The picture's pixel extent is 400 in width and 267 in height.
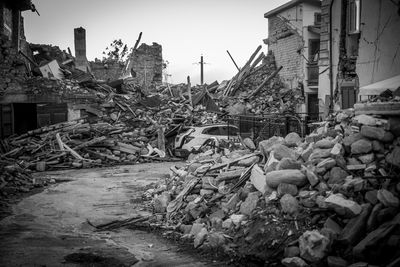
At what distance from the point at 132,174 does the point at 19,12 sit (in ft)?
44.8

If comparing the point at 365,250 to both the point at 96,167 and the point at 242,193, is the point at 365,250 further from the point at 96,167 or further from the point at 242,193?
the point at 96,167

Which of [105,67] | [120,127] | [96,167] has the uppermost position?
[105,67]

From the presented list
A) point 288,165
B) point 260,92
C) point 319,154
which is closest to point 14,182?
point 288,165

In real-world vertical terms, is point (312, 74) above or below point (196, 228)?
above

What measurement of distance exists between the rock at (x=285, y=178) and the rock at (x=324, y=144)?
78 centimetres

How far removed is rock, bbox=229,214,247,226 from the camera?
632cm

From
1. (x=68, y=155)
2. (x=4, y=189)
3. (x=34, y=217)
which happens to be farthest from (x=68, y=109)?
(x=34, y=217)

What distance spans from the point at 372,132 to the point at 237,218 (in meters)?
2.46

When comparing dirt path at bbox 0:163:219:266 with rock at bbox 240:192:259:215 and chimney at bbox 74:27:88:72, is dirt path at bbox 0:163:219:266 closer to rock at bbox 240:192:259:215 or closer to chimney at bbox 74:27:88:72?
rock at bbox 240:192:259:215

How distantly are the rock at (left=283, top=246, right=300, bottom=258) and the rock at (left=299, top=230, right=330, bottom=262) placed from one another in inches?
3.8

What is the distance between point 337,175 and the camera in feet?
19.7

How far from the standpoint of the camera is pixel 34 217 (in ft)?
26.8

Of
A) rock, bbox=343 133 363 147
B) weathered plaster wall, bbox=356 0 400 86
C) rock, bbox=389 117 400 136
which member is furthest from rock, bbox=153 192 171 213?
weathered plaster wall, bbox=356 0 400 86

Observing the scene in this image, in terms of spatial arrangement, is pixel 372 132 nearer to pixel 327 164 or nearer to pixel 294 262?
pixel 327 164
